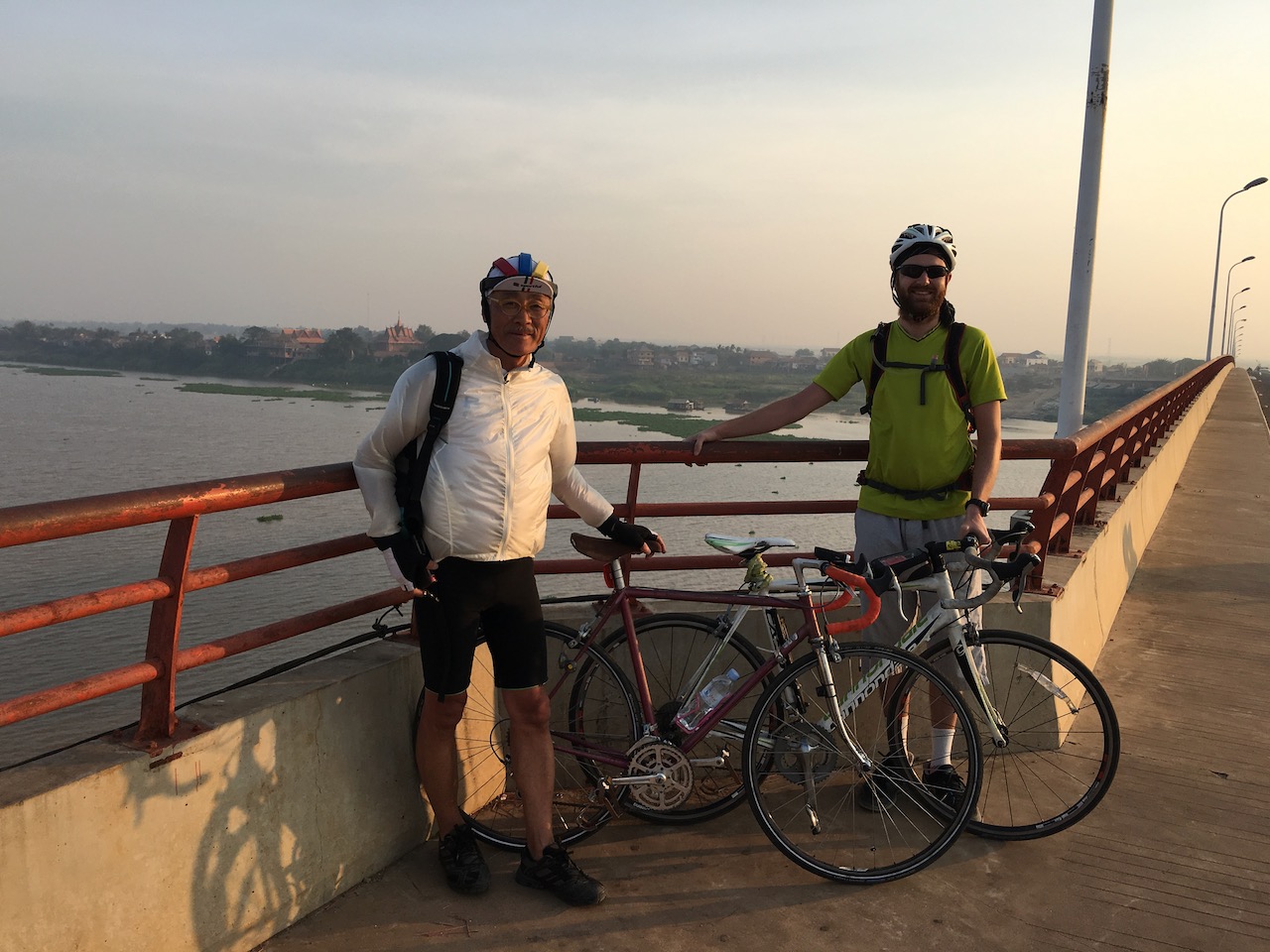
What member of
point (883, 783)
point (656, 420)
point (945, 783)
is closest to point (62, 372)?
point (656, 420)

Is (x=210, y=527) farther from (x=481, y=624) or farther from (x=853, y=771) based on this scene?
(x=853, y=771)

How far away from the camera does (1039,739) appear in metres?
4.20

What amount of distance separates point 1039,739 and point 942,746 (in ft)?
2.54

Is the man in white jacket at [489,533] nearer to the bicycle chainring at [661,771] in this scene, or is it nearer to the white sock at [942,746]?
the bicycle chainring at [661,771]

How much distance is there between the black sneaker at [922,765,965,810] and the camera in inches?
141

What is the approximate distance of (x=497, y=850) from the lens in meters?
3.53

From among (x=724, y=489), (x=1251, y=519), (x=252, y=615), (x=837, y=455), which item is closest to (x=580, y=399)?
(x=724, y=489)

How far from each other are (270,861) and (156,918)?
38 cm

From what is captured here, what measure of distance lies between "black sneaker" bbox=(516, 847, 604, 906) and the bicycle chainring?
381 millimetres

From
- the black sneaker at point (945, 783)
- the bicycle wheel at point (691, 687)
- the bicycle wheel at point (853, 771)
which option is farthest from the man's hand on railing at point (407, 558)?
the black sneaker at point (945, 783)

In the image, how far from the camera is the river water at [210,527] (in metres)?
15.3

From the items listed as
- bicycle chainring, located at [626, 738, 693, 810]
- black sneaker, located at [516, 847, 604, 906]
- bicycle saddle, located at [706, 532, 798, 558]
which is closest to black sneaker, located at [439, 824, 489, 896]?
black sneaker, located at [516, 847, 604, 906]

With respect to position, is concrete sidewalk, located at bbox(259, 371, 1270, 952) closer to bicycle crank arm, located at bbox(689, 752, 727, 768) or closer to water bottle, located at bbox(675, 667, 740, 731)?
bicycle crank arm, located at bbox(689, 752, 727, 768)

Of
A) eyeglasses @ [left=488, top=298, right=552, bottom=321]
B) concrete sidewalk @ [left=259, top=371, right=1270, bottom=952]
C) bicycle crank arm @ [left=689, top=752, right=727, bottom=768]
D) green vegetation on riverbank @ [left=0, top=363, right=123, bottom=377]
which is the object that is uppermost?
eyeglasses @ [left=488, top=298, right=552, bottom=321]
